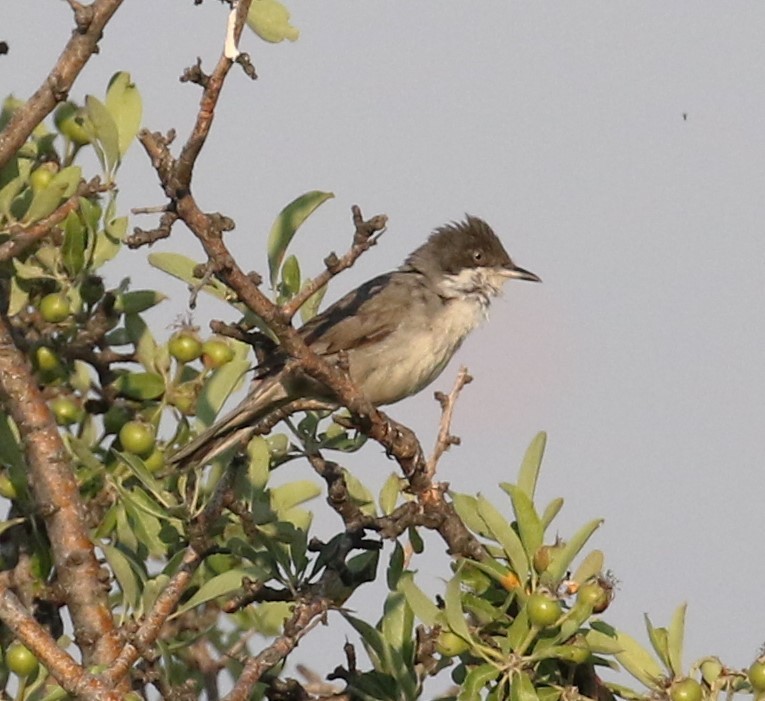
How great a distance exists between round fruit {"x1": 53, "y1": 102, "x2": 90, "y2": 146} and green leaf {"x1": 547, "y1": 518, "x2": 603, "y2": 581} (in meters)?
2.16

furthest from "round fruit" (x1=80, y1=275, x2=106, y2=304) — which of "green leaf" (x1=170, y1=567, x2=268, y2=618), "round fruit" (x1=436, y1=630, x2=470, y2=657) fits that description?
"round fruit" (x1=436, y1=630, x2=470, y2=657)

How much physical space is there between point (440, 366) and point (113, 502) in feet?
7.55

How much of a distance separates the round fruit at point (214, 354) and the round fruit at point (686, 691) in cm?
189

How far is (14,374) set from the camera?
4684 mm

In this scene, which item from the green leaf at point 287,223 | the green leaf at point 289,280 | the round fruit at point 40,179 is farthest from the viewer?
the round fruit at point 40,179

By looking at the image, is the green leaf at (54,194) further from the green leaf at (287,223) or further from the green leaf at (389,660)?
the green leaf at (389,660)

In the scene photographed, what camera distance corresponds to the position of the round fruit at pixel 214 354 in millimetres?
5203

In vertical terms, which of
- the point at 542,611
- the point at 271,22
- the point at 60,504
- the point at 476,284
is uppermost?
the point at 271,22

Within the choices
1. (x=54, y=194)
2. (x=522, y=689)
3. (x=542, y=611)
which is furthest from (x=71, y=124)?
(x=522, y=689)

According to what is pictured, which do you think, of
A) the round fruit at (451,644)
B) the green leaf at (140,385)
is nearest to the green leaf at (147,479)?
the green leaf at (140,385)

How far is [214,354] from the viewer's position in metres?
5.21

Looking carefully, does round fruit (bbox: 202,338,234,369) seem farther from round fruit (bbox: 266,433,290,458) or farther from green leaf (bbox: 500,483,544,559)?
green leaf (bbox: 500,483,544,559)

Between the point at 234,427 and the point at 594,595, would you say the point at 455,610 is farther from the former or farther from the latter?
the point at 234,427

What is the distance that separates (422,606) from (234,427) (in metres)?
1.58
